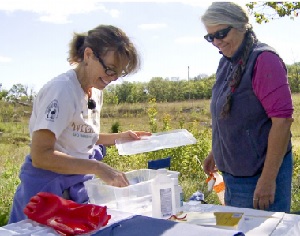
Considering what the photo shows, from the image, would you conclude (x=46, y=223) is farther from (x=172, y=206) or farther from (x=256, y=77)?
(x=256, y=77)

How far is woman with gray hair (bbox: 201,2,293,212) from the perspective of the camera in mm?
1891

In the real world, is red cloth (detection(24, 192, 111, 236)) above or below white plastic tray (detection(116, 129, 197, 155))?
below

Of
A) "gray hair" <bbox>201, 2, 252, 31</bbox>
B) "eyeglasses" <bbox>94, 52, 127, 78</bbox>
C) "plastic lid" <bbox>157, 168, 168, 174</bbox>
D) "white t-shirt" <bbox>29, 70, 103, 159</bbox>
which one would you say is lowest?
"plastic lid" <bbox>157, 168, 168, 174</bbox>

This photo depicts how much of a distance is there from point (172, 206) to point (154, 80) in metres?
10.8

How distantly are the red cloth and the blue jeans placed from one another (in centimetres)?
75

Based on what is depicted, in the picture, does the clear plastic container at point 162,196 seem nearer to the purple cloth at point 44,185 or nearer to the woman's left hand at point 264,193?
the purple cloth at point 44,185

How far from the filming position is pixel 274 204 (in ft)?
6.61

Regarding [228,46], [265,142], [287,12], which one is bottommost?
[265,142]

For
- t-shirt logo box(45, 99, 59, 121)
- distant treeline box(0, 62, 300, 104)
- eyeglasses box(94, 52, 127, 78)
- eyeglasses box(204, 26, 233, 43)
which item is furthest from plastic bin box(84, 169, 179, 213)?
distant treeline box(0, 62, 300, 104)

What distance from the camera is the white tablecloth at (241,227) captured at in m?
1.38

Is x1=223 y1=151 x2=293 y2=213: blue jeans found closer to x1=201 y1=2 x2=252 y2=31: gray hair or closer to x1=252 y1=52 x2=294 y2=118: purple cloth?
x1=252 y1=52 x2=294 y2=118: purple cloth

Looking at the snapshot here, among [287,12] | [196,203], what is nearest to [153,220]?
[196,203]

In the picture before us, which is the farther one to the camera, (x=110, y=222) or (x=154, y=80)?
(x=154, y=80)

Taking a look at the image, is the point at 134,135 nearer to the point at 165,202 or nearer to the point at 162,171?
the point at 162,171
